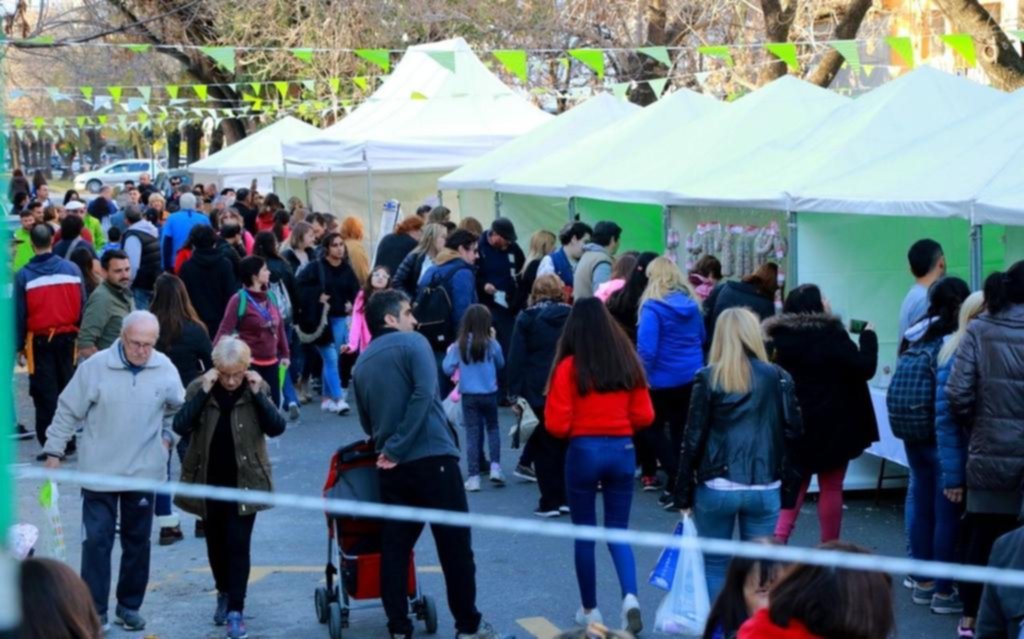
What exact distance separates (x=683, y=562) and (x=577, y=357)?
1181mm

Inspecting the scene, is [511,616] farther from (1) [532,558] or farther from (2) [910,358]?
(2) [910,358]

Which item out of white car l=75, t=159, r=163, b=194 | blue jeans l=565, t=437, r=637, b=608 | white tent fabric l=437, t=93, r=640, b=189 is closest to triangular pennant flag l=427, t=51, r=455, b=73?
white tent fabric l=437, t=93, r=640, b=189

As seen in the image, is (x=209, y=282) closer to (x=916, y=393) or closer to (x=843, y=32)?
(x=916, y=393)

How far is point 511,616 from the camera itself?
768cm

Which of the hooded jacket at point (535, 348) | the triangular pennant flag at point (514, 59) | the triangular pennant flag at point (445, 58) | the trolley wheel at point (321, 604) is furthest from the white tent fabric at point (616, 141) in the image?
the trolley wheel at point (321, 604)

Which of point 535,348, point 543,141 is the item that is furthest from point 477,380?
point 543,141

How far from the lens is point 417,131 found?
65.8 feet

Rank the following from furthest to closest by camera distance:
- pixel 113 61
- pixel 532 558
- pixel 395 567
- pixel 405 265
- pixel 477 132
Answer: pixel 113 61, pixel 477 132, pixel 405 265, pixel 532 558, pixel 395 567

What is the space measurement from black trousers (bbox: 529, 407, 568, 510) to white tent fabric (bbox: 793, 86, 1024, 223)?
7.77 ft

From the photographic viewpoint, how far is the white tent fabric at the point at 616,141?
14.9 metres

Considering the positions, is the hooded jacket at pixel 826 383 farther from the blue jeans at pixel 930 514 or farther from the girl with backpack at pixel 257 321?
the girl with backpack at pixel 257 321

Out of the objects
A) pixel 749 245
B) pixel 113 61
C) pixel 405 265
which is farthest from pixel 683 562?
pixel 113 61

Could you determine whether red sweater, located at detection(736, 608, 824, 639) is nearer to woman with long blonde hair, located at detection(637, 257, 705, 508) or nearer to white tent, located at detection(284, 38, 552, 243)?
woman with long blonde hair, located at detection(637, 257, 705, 508)

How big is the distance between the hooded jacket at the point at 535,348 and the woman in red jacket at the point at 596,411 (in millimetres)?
2558
